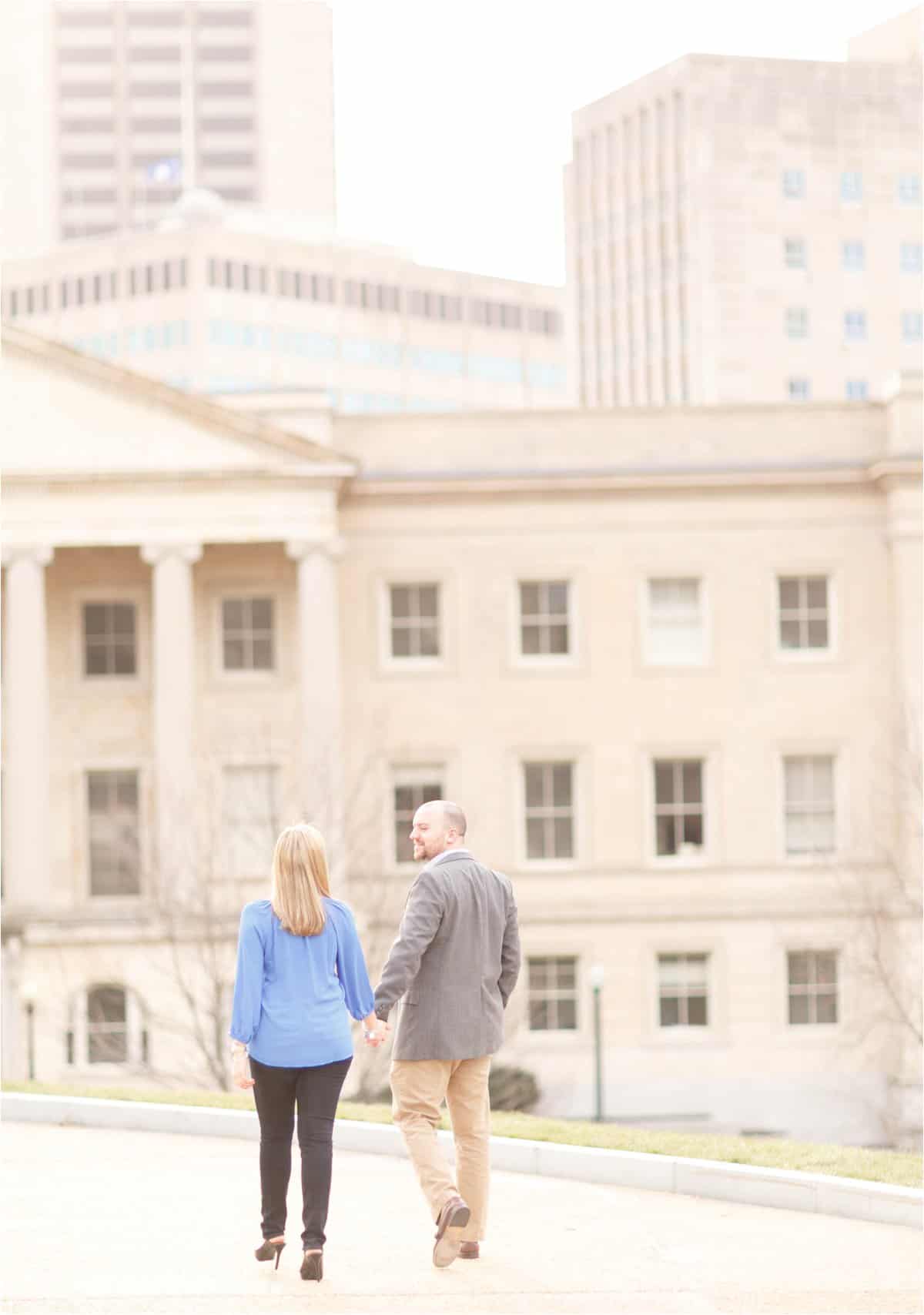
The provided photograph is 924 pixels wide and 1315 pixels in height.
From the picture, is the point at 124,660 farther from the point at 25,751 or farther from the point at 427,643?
the point at 427,643

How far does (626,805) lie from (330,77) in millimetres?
126366

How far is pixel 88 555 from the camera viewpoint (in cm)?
3969

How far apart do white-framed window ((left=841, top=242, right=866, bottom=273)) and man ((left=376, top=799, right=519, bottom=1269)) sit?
9672 centimetres

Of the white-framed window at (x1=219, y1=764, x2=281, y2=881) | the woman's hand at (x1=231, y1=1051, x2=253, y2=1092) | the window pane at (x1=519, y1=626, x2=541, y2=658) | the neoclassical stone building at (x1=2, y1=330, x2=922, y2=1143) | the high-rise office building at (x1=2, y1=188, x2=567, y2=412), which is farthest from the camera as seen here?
the high-rise office building at (x1=2, y1=188, x2=567, y2=412)

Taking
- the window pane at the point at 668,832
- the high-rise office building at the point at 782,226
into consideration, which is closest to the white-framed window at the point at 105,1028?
the window pane at the point at 668,832

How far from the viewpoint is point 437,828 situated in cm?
919

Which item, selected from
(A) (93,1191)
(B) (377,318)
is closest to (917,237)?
(B) (377,318)

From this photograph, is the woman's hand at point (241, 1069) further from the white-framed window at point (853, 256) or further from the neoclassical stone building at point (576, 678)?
the white-framed window at point (853, 256)

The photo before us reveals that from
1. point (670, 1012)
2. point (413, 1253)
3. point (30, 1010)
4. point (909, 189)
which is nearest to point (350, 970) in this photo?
point (413, 1253)

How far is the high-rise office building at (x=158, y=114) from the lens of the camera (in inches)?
6156

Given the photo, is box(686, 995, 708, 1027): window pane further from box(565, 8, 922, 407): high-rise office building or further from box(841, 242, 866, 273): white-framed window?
box(841, 242, 866, 273): white-framed window

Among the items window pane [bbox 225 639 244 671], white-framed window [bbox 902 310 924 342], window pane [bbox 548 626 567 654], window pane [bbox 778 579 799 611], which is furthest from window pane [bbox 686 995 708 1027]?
white-framed window [bbox 902 310 924 342]

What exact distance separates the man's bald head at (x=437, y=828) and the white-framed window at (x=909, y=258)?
317 feet

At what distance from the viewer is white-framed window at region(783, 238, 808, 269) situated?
10181cm
